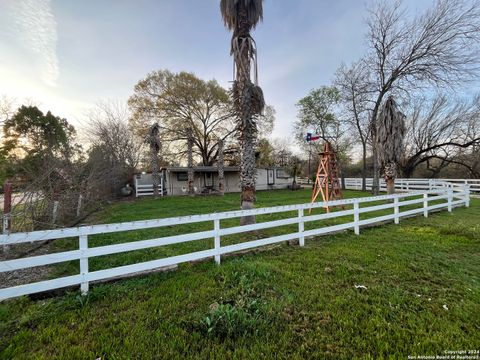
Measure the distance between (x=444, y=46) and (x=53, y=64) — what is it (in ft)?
68.1

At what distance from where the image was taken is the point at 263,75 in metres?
6.60

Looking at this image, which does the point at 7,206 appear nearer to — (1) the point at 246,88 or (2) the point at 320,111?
(1) the point at 246,88

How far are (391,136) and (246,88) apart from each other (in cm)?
823

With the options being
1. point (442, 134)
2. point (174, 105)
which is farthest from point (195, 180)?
point (442, 134)

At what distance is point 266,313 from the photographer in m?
2.34

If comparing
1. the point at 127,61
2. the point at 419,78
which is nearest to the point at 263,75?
the point at 127,61

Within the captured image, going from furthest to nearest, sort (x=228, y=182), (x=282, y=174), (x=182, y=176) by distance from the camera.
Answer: (x=282, y=174) < (x=228, y=182) < (x=182, y=176)

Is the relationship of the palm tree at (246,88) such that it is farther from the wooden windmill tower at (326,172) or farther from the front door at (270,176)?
the front door at (270,176)

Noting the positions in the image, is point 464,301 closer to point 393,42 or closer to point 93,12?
point 93,12

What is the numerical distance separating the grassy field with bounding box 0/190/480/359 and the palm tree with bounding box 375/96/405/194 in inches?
291

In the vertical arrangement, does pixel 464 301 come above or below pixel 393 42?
below

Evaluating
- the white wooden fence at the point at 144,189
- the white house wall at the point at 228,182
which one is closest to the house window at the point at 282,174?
the white house wall at the point at 228,182

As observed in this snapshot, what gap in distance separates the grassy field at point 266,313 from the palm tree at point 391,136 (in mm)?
7393

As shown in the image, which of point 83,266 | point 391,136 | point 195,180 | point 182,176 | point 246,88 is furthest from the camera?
point 195,180
